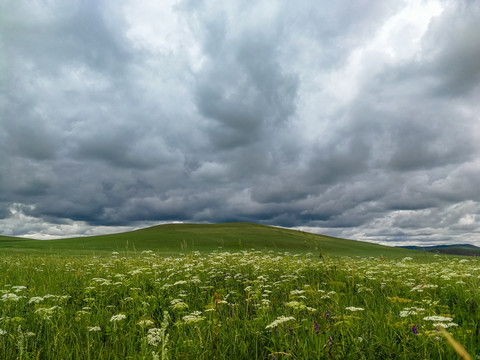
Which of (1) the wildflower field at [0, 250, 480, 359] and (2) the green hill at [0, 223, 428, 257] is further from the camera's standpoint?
(2) the green hill at [0, 223, 428, 257]

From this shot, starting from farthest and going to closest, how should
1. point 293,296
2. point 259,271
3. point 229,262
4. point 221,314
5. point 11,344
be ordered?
1. point 229,262
2. point 259,271
3. point 293,296
4. point 221,314
5. point 11,344

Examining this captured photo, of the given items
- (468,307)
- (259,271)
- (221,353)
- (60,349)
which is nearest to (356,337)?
(221,353)

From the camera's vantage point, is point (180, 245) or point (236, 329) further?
point (180, 245)

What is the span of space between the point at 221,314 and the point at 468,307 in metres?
4.64

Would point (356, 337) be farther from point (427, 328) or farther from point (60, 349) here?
point (60, 349)

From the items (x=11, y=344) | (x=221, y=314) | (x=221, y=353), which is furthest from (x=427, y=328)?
(x=11, y=344)

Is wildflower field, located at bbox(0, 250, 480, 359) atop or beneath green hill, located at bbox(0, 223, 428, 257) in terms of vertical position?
atop

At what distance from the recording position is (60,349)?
4.05 metres

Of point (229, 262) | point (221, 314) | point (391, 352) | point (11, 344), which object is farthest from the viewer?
point (229, 262)

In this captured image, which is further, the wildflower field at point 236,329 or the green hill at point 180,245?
the green hill at point 180,245

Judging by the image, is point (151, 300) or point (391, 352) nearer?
point (391, 352)

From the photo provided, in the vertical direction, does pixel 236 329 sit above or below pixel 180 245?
above

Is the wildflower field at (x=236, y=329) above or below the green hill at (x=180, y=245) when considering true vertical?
above

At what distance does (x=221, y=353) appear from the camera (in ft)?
12.5
